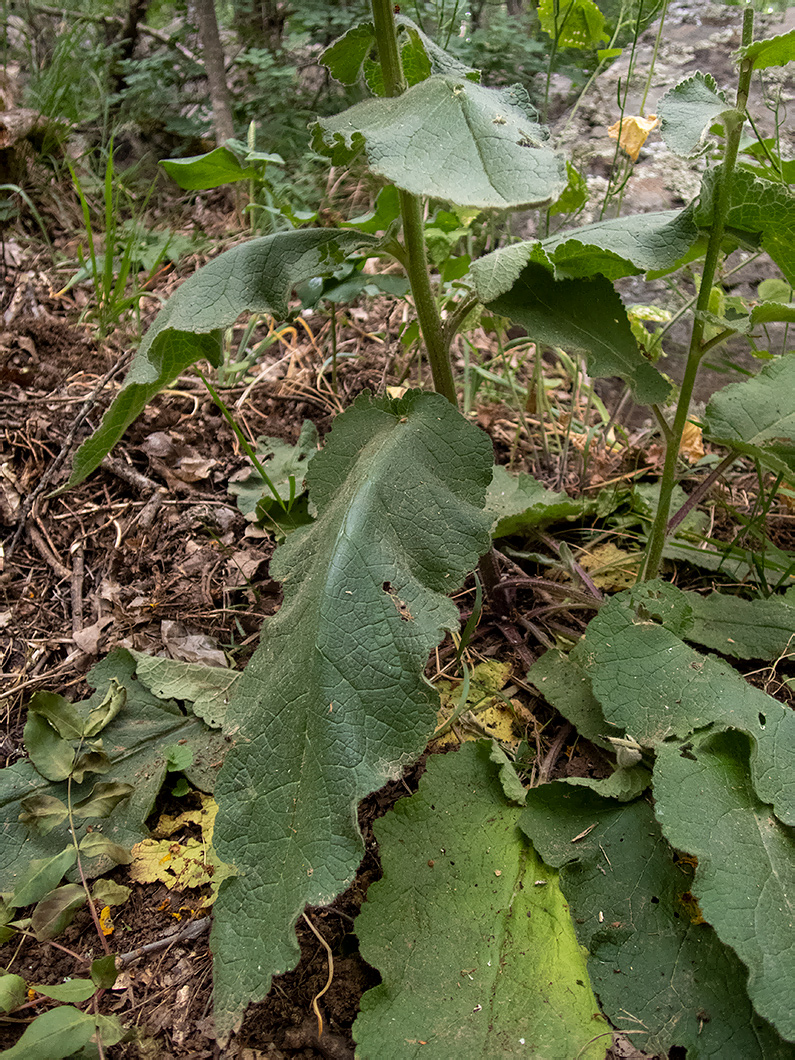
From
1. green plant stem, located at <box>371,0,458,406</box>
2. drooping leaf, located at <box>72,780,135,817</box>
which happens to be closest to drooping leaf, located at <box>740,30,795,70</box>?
green plant stem, located at <box>371,0,458,406</box>

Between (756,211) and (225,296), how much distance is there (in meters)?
0.89

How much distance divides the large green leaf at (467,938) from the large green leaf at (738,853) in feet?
0.78

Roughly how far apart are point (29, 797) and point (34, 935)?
0.22 meters

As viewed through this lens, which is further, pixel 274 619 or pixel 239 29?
pixel 239 29

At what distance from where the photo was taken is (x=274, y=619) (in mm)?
1093

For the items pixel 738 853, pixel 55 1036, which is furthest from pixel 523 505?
pixel 55 1036

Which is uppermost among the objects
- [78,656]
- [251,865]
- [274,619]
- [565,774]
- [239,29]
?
[239,29]

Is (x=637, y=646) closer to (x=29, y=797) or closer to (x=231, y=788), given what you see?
(x=231, y=788)

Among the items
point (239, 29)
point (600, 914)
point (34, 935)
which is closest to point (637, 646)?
point (600, 914)

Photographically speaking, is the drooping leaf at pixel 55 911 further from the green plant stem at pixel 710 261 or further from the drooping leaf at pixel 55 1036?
the green plant stem at pixel 710 261

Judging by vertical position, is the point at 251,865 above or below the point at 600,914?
above

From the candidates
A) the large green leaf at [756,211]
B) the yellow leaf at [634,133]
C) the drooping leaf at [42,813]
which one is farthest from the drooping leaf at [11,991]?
the yellow leaf at [634,133]

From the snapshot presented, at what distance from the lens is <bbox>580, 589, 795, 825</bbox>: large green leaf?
1.05 metres

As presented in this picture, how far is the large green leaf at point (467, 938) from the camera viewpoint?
936mm
